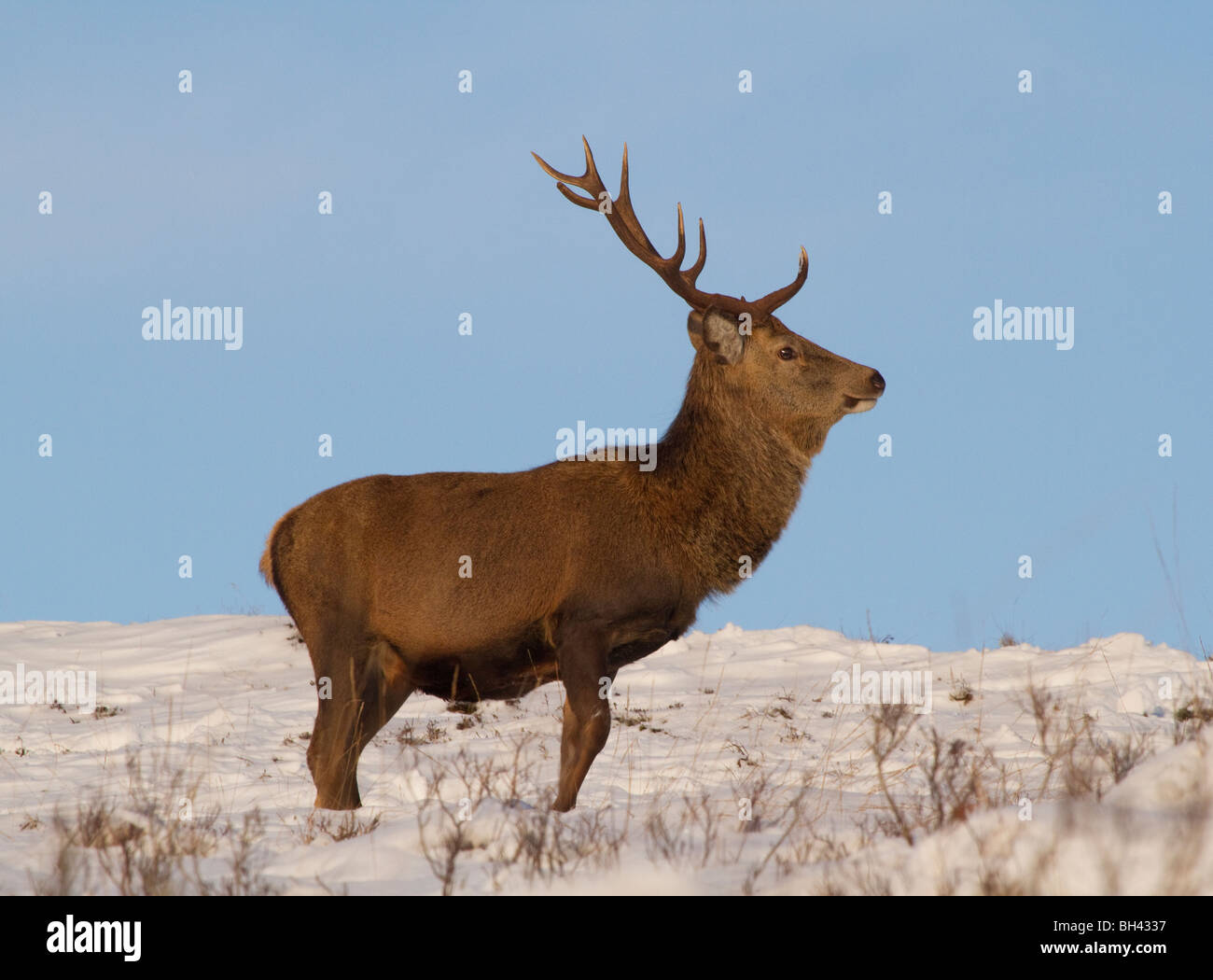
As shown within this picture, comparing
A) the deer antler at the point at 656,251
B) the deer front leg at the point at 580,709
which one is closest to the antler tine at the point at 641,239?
the deer antler at the point at 656,251

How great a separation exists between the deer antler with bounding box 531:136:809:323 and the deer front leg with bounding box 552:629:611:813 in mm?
2243

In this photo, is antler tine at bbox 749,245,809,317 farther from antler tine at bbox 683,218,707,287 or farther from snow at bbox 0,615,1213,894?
snow at bbox 0,615,1213,894

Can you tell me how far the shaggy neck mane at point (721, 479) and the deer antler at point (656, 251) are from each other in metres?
0.43

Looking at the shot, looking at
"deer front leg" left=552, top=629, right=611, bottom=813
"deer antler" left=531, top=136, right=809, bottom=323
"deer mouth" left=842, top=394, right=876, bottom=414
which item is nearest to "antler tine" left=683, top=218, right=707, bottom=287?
"deer antler" left=531, top=136, right=809, bottom=323

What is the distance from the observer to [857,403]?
7.71 meters

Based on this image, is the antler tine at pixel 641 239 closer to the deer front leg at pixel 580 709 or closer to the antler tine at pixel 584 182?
the antler tine at pixel 584 182

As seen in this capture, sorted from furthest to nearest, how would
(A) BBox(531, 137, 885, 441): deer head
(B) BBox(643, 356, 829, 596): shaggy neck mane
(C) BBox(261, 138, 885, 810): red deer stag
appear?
(A) BBox(531, 137, 885, 441): deer head → (B) BBox(643, 356, 829, 596): shaggy neck mane → (C) BBox(261, 138, 885, 810): red deer stag

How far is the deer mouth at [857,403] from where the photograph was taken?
769 cm

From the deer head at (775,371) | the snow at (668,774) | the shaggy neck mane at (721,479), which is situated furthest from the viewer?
the deer head at (775,371)

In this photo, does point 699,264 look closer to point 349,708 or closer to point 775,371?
point 775,371

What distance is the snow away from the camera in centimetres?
391

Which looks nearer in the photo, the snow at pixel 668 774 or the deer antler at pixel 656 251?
the snow at pixel 668 774

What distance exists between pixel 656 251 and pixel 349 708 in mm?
3334

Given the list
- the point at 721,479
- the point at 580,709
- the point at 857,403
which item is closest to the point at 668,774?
the point at 580,709
